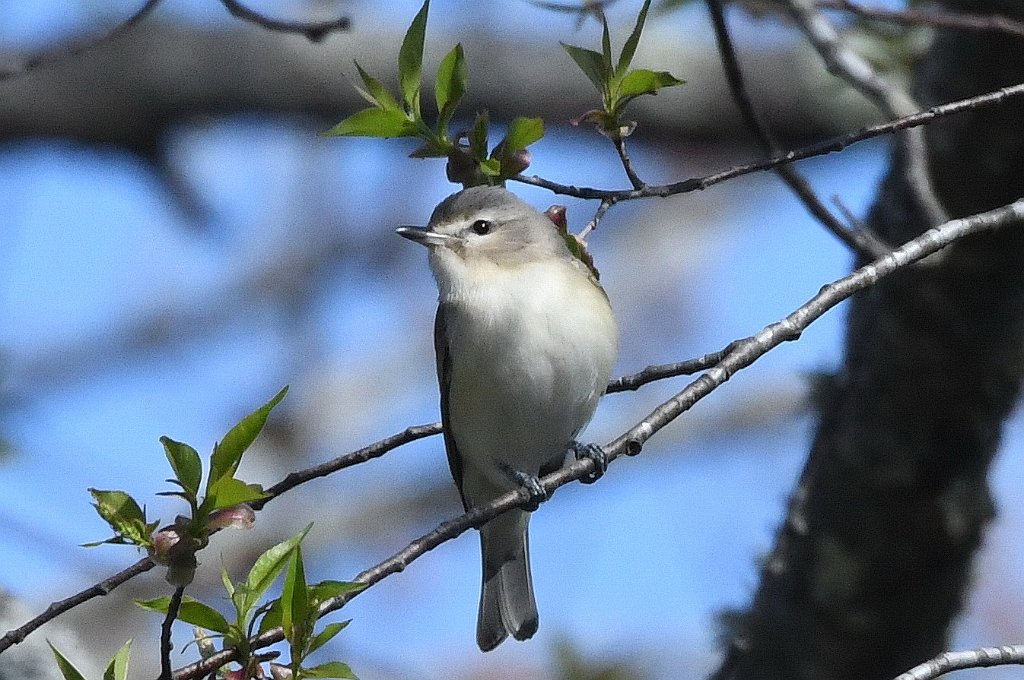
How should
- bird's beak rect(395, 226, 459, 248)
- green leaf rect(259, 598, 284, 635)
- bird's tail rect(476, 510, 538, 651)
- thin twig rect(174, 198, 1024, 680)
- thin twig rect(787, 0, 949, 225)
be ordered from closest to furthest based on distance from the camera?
1. green leaf rect(259, 598, 284, 635)
2. thin twig rect(174, 198, 1024, 680)
3. thin twig rect(787, 0, 949, 225)
4. bird's beak rect(395, 226, 459, 248)
5. bird's tail rect(476, 510, 538, 651)

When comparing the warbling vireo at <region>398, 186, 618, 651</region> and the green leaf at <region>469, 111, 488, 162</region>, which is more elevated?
the warbling vireo at <region>398, 186, 618, 651</region>

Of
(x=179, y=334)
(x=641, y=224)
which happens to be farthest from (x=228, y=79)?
(x=641, y=224)

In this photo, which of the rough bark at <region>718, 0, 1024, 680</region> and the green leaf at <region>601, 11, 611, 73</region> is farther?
the rough bark at <region>718, 0, 1024, 680</region>

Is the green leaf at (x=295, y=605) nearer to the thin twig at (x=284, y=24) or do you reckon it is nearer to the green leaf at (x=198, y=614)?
the green leaf at (x=198, y=614)

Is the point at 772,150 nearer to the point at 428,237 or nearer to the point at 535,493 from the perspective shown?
the point at 428,237

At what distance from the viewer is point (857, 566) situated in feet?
14.3

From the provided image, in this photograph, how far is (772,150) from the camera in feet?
12.3

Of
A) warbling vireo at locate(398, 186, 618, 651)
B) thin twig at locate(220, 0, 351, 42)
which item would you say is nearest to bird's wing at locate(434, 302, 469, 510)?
warbling vireo at locate(398, 186, 618, 651)

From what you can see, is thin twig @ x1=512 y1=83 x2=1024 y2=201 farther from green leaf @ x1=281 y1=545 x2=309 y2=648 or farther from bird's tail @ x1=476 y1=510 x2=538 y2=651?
bird's tail @ x1=476 y1=510 x2=538 y2=651

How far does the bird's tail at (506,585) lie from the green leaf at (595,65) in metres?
1.94

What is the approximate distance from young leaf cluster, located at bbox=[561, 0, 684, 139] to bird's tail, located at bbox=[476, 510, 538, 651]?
1.89m

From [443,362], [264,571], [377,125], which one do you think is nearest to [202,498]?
[264,571]

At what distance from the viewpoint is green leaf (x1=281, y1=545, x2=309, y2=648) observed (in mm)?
2148

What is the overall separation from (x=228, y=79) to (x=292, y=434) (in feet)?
11.6
